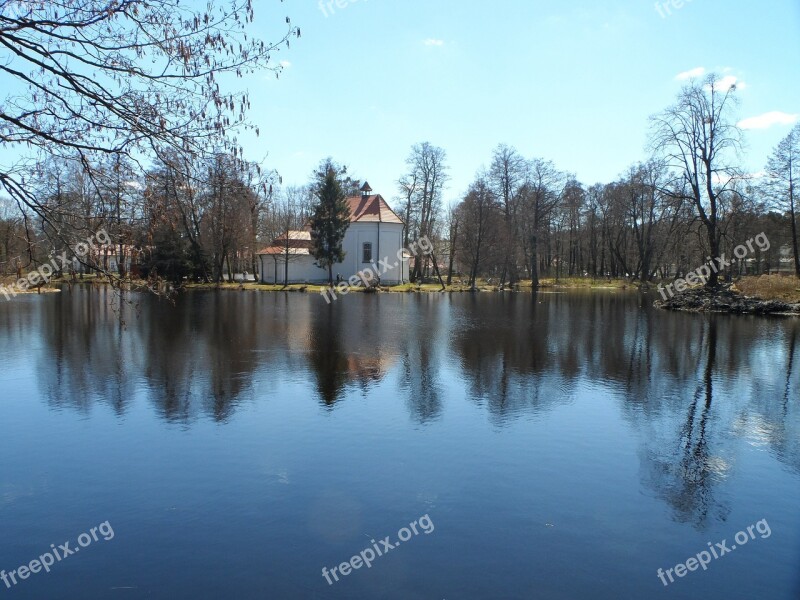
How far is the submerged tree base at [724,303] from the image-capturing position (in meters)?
29.1

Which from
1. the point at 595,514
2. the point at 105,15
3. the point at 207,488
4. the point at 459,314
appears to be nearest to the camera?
the point at 105,15

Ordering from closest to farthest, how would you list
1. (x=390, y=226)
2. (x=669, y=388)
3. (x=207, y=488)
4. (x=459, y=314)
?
(x=207, y=488) → (x=669, y=388) → (x=459, y=314) → (x=390, y=226)

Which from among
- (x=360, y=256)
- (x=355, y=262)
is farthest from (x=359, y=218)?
(x=355, y=262)

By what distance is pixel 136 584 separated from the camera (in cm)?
499

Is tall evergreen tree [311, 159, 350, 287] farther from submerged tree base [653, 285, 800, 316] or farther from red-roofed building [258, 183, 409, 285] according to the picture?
submerged tree base [653, 285, 800, 316]

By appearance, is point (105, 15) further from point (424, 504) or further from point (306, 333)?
point (306, 333)

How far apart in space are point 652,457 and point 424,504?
142 inches

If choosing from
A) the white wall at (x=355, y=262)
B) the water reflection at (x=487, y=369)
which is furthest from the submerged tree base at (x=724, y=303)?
the white wall at (x=355, y=262)

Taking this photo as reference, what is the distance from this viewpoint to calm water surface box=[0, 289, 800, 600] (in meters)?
5.20

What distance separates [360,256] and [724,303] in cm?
3260

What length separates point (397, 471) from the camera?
7371mm

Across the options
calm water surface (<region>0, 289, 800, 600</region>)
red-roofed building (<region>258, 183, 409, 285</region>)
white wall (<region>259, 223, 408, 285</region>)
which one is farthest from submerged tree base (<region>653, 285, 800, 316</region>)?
white wall (<region>259, 223, 408, 285</region>)

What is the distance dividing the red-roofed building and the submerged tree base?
2673 cm

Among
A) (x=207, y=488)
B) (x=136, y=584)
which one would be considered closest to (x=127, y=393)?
(x=207, y=488)
